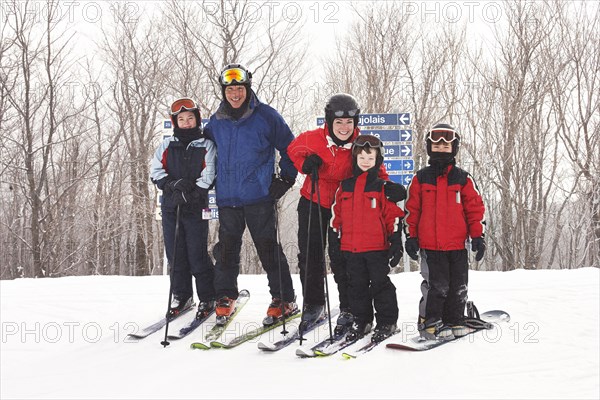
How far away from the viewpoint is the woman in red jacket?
3.47m

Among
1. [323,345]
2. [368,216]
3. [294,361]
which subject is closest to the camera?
[294,361]

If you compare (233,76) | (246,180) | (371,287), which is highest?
(233,76)

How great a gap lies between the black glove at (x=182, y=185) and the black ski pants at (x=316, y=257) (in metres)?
0.82

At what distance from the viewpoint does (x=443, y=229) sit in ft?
10.8

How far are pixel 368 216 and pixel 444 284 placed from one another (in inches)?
26.5

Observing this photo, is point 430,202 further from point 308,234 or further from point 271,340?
point 271,340

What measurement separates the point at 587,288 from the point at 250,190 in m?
3.17

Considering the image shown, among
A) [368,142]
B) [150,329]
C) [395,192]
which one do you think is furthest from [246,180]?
[150,329]

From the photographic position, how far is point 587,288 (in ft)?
14.9

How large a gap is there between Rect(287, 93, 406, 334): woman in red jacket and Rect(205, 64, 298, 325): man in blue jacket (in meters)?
0.20

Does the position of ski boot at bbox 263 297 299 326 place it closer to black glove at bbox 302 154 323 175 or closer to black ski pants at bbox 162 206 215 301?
black ski pants at bbox 162 206 215 301

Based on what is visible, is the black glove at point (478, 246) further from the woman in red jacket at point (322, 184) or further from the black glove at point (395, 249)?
the woman in red jacket at point (322, 184)

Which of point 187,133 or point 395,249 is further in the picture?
point 187,133

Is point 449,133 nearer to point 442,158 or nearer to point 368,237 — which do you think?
point 442,158
